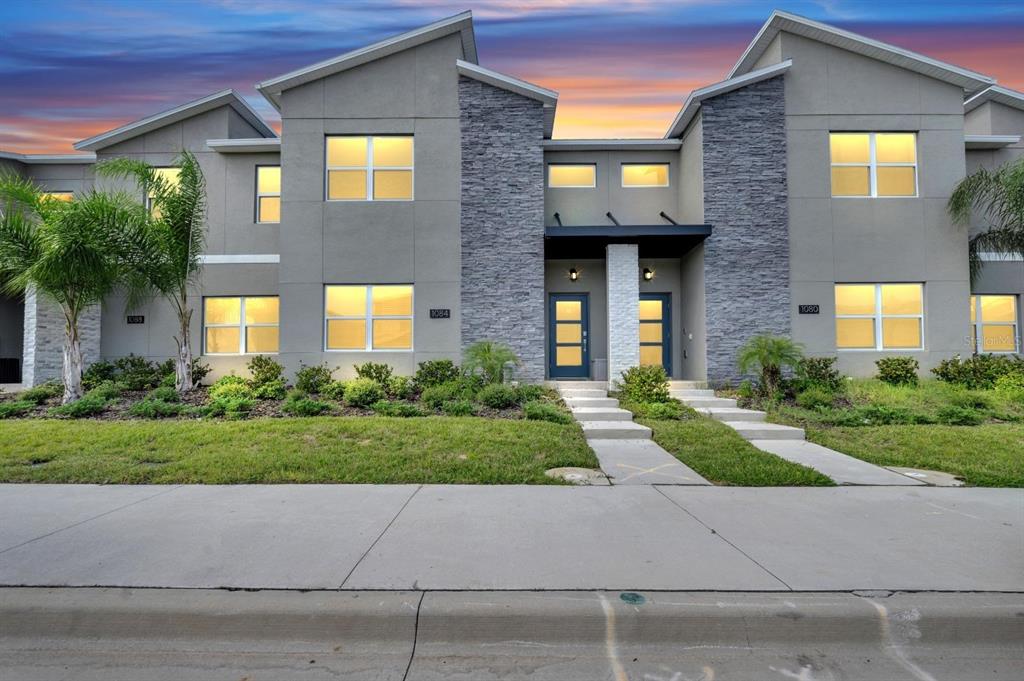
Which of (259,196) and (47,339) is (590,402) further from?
(47,339)

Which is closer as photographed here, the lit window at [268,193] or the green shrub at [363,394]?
the green shrub at [363,394]

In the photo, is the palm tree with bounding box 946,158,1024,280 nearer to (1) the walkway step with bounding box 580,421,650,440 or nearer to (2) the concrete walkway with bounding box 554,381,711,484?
(2) the concrete walkway with bounding box 554,381,711,484

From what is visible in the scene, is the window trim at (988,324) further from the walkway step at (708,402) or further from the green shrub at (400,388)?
the green shrub at (400,388)

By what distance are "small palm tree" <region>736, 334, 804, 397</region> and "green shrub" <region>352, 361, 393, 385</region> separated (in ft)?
27.2

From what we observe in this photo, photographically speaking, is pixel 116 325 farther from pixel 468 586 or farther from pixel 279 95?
pixel 468 586

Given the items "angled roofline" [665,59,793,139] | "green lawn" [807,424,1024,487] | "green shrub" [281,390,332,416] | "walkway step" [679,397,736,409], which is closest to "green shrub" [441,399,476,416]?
"green shrub" [281,390,332,416]

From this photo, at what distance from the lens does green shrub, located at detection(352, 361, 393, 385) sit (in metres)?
13.1

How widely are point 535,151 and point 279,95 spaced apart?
667 centimetres

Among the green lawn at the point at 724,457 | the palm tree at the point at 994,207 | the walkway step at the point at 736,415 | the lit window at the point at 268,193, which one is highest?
Result: the lit window at the point at 268,193

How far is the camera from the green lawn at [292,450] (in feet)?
22.4

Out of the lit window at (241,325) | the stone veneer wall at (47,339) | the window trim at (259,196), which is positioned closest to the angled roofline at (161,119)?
the window trim at (259,196)

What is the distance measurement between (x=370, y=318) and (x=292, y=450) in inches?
255

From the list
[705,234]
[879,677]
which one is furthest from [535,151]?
[879,677]

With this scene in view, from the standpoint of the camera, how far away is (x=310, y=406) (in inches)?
423
